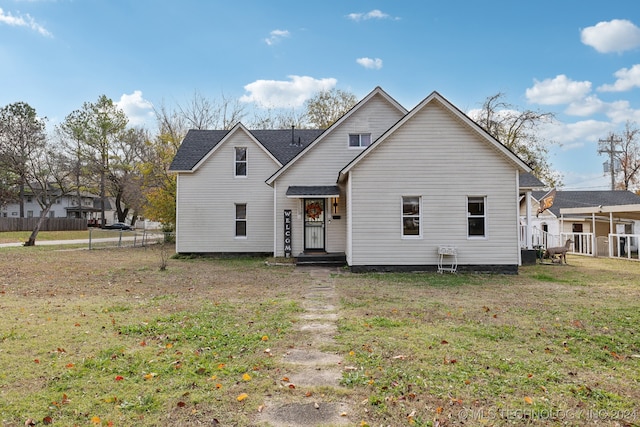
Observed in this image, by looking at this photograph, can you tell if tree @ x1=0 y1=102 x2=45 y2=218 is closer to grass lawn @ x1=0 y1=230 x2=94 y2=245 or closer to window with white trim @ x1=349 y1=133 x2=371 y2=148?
grass lawn @ x1=0 y1=230 x2=94 y2=245

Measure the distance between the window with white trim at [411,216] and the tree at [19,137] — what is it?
29614 millimetres

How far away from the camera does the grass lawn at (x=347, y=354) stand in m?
3.38

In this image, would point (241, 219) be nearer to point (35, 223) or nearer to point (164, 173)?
point (164, 173)

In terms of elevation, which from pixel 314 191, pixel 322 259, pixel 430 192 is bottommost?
pixel 322 259

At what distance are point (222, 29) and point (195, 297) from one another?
12.0m

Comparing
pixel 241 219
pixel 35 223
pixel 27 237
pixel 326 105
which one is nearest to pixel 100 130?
pixel 35 223

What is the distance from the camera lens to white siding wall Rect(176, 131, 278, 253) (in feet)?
60.1

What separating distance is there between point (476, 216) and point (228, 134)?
11854mm

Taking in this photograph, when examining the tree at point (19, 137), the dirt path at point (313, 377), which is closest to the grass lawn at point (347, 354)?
the dirt path at point (313, 377)

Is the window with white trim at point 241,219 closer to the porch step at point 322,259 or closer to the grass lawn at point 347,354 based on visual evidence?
the porch step at point 322,259

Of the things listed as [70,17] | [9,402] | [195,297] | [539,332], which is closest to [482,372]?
[539,332]

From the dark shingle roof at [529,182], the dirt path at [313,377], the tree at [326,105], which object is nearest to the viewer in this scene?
the dirt path at [313,377]

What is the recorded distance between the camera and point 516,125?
95.4ft

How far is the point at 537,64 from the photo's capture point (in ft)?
69.3
